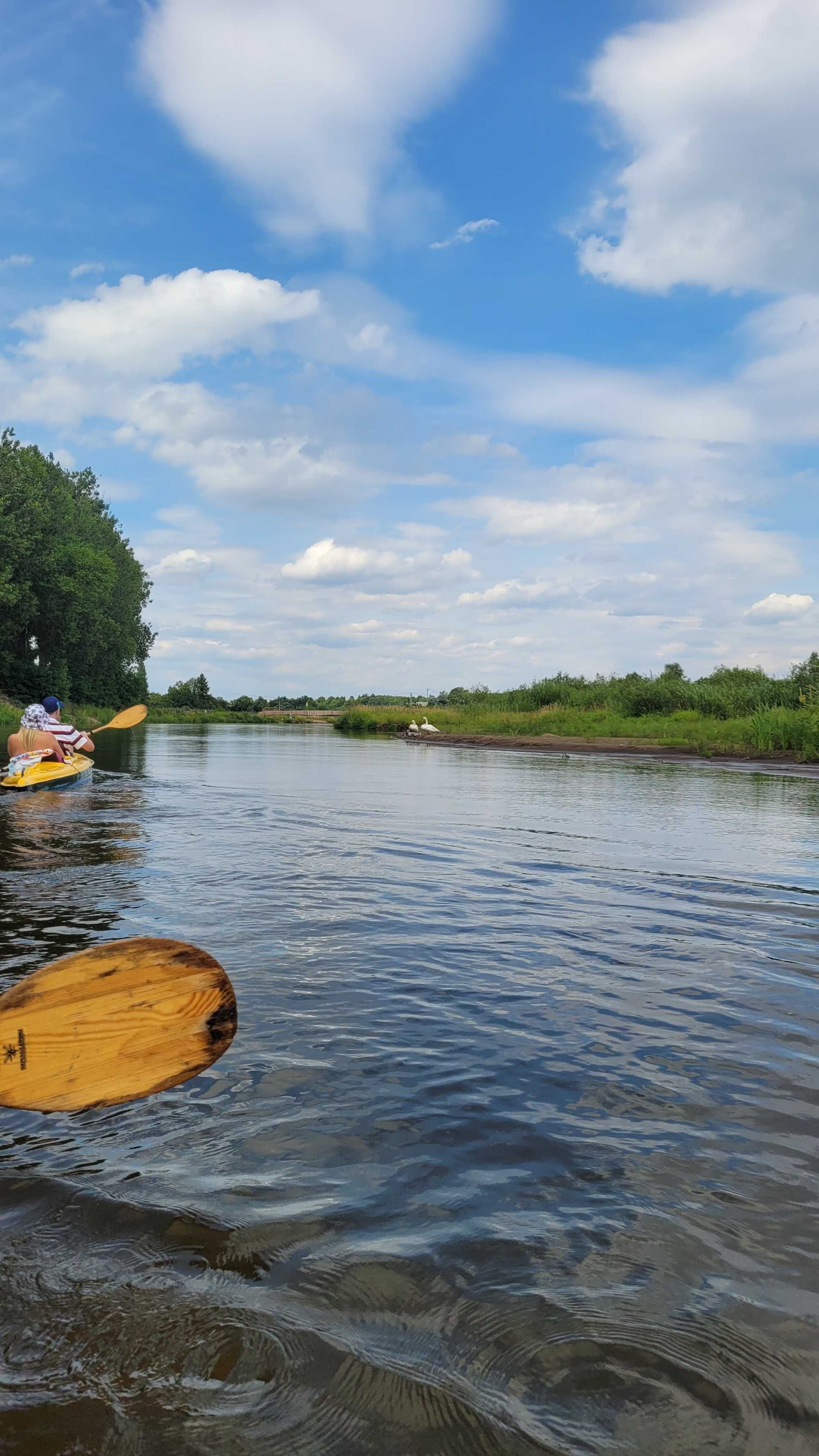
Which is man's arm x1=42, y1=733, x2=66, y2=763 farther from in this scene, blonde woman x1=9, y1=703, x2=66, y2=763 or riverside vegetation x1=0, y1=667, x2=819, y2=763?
riverside vegetation x1=0, y1=667, x2=819, y2=763

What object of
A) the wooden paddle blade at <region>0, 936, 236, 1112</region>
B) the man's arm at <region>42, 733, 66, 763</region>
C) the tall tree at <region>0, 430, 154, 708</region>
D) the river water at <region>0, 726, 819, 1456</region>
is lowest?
the river water at <region>0, 726, 819, 1456</region>

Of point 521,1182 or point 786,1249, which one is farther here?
point 521,1182

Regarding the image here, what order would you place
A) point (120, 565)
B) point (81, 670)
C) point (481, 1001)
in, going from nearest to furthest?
point (481, 1001), point (81, 670), point (120, 565)

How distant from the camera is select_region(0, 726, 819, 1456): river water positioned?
2234mm

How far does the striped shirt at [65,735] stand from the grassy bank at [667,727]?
20.8m

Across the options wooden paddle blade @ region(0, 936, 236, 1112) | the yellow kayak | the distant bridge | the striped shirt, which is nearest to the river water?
wooden paddle blade @ region(0, 936, 236, 1112)

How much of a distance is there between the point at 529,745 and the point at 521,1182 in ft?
122

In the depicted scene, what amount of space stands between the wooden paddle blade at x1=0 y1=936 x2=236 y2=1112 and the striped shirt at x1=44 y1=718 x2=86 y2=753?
49.2 feet

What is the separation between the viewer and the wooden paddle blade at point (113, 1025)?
3.16 m

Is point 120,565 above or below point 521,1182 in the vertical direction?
above

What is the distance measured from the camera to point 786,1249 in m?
2.92

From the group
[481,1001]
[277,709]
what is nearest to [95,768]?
[481,1001]

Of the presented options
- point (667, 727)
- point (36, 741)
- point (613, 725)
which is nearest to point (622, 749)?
point (667, 727)

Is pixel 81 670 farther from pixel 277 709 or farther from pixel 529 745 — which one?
pixel 277 709
